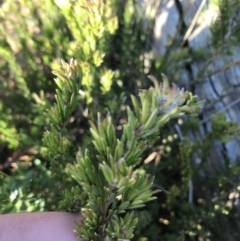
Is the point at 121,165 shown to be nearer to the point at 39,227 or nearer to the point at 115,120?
the point at 39,227

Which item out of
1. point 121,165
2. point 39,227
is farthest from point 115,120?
point 121,165

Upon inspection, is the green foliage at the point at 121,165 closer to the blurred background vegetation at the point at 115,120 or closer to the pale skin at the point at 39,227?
the pale skin at the point at 39,227

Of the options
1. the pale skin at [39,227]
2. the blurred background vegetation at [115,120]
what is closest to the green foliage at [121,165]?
the pale skin at [39,227]

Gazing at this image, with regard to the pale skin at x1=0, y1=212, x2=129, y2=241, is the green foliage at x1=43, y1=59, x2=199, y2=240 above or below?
above

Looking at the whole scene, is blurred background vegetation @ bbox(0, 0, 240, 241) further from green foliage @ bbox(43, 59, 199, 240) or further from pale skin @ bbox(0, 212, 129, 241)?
green foliage @ bbox(43, 59, 199, 240)

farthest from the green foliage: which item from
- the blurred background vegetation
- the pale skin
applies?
the blurred background vegetation

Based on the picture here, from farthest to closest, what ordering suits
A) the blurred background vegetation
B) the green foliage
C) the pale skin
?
the blurred background vegetation, the pale skin, the green foliage

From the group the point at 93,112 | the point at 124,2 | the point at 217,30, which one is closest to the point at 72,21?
the point at 93,112
